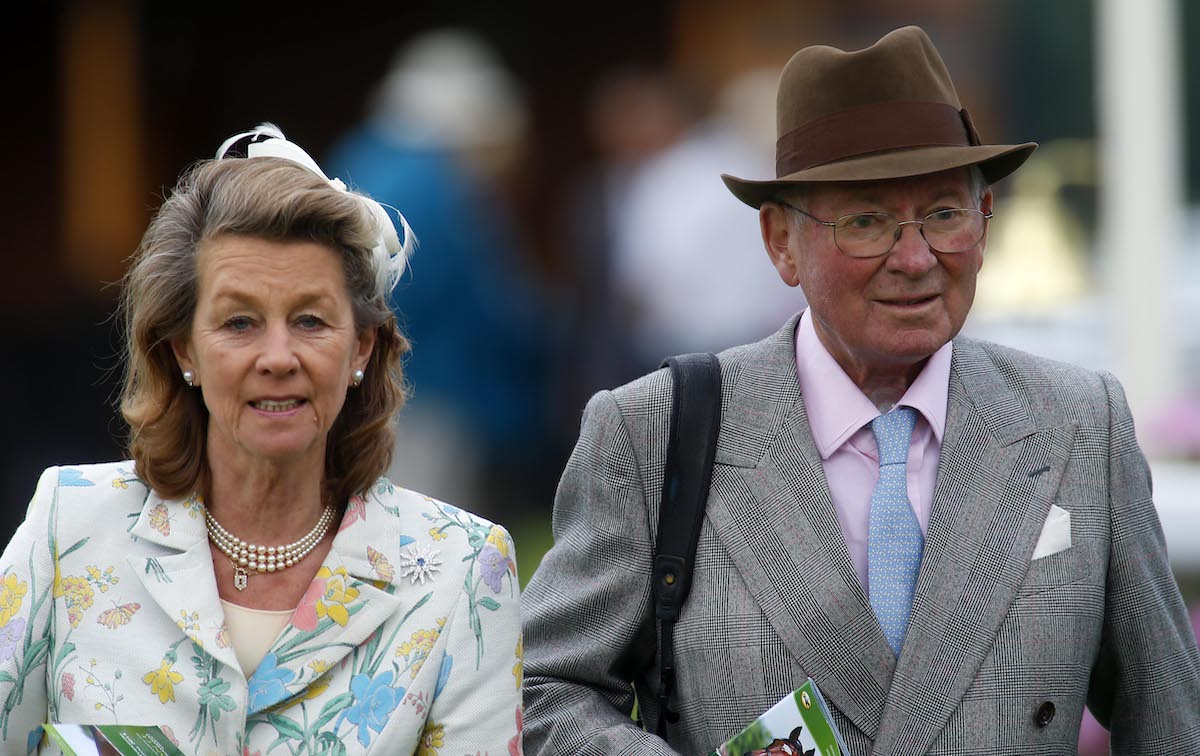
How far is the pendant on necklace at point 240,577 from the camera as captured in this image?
130 inches

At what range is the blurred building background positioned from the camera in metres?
8.07

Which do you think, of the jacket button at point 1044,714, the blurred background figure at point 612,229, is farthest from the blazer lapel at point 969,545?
the blurred background figure at point 612,229

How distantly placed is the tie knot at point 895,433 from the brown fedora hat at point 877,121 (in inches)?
18.1

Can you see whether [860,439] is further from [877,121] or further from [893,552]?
[877,121]

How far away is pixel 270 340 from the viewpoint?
3209 mm

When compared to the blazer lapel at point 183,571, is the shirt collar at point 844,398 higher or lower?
higher

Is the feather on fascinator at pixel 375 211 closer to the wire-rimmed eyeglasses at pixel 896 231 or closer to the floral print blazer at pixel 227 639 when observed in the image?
Result: the floral print blazer at pixel 227 639

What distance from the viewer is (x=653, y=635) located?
347 cm

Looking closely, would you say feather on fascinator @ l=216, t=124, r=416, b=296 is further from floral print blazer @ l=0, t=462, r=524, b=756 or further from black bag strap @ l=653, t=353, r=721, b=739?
black bag strap @ l=653, t=353, r=721, b=739

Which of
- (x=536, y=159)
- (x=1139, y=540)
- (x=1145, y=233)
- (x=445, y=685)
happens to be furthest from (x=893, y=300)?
(x=536, y=159)

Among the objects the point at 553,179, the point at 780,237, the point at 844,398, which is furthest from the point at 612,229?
the point at 844,398

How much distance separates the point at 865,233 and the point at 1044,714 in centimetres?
90

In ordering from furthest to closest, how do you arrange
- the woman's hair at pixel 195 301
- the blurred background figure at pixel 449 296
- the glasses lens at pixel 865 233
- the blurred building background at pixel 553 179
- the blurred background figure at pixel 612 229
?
the blurred background figure at pixel 612 229 < the blurred building background at pixel 553 179 < the blurred background figure at pixel 449 296 < the glasses lens at pixel 865 233 < the woman's hair at pixel 195 301

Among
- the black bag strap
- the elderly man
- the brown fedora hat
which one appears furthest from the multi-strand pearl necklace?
the brown fedora hat
